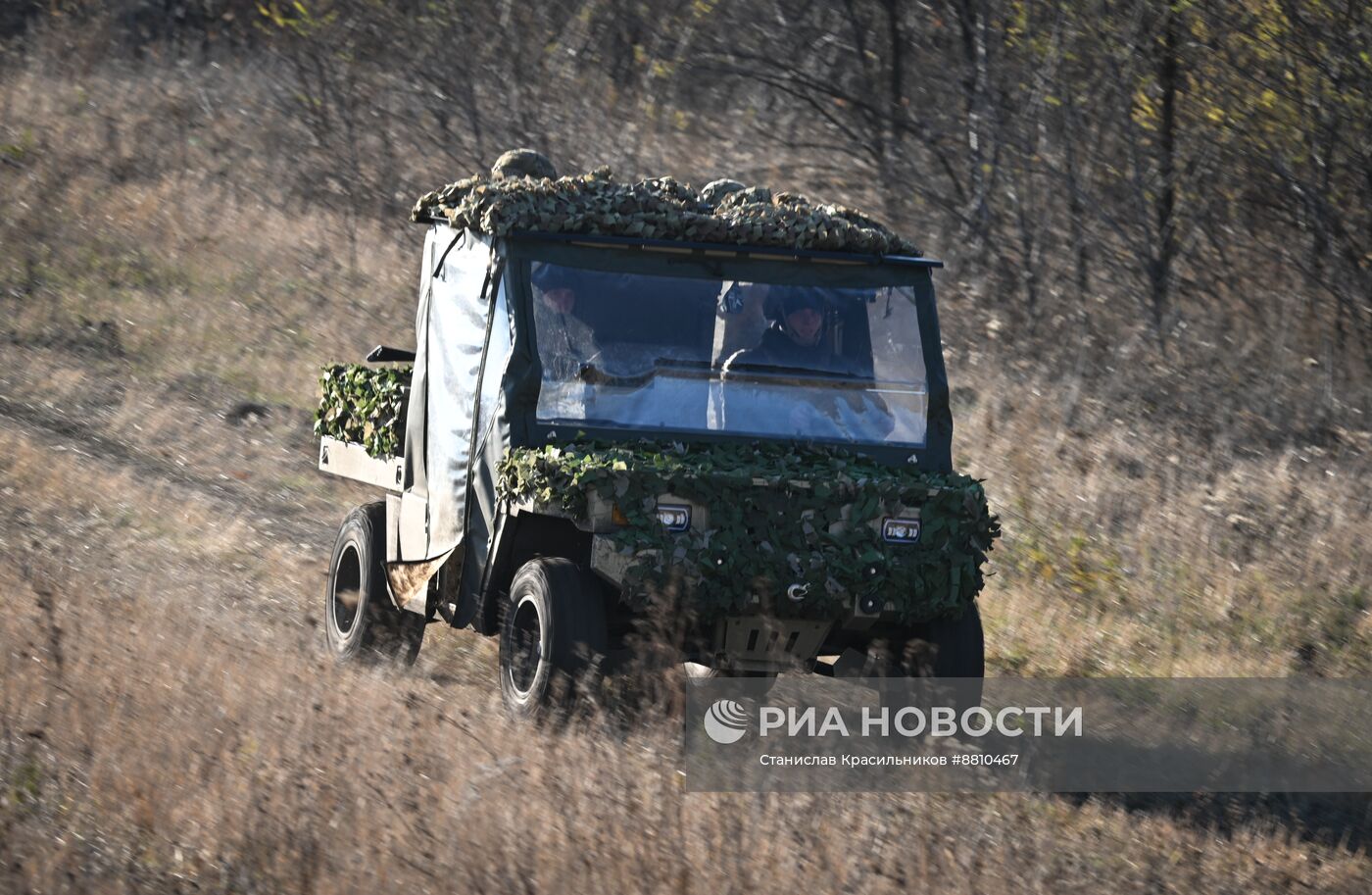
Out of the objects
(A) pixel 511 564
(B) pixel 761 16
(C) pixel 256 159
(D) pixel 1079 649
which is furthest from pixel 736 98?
(A) pixel 511 564

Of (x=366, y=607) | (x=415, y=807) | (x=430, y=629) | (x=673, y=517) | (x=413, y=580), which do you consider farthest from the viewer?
(x=430, y=629)

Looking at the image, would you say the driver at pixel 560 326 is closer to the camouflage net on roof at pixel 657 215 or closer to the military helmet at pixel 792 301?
the camouflage net on roof at pixel 657 215

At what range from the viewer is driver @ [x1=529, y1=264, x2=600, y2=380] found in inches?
287

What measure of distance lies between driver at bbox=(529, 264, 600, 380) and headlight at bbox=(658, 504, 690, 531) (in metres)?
0.93

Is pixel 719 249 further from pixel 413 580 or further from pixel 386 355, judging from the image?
pixel 386 355

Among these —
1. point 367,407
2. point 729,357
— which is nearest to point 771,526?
point 729,357

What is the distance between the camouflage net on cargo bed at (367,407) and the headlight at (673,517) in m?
2.33

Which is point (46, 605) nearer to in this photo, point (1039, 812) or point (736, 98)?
point (1039, 812)

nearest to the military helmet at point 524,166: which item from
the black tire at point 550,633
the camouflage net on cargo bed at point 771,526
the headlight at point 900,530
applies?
the camouflage net on cargo bed at point 771,526

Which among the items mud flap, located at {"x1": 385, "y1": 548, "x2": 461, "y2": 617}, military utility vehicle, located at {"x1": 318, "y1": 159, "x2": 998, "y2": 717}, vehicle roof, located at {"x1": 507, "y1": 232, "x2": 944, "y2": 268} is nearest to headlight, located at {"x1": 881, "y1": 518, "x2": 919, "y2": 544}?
military utility vehicle, located at {"x1": 318, "y1": 159, "x2": 998, "y2": 717}

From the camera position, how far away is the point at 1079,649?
30.5 ft

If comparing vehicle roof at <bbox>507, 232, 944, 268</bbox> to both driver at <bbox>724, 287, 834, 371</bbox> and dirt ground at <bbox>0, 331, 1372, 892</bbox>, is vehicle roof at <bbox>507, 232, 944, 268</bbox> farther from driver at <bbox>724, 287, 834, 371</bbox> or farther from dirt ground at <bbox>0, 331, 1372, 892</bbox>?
dirt ground at <bbox>0, 331, 1372, 892</bbox>

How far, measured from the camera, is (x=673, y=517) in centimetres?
666

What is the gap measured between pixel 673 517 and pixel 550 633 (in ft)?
2.08
